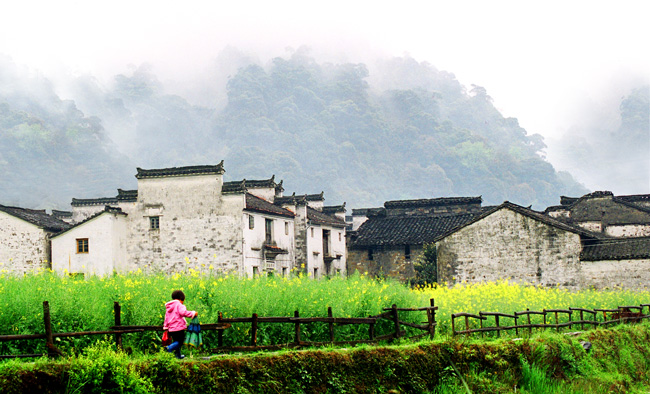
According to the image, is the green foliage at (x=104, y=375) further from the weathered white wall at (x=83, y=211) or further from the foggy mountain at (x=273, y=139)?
the foggy mountain at (x=273, y=139)

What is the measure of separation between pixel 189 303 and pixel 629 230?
122 feet

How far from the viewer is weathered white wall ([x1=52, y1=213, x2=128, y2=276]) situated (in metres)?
38.0

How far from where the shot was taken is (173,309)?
12.6 meters

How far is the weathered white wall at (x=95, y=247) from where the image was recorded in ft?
125

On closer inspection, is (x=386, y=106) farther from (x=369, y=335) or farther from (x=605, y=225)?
Result: (x=369, y=335)

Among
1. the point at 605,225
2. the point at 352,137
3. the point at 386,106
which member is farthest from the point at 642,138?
the point at 605,225

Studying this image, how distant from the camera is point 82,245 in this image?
38.3 m

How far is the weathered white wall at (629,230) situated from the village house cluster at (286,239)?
0.21 ft

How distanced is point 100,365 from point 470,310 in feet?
48.5

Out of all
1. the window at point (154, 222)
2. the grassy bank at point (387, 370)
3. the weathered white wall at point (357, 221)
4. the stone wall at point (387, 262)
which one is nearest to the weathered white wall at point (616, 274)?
the grassy bank at point (387, 370)

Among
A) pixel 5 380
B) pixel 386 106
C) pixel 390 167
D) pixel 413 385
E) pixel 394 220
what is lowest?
pixel 413 385

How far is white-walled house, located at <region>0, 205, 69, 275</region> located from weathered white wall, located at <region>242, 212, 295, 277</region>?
11381 millimetres

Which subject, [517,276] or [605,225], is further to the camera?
[605,225]

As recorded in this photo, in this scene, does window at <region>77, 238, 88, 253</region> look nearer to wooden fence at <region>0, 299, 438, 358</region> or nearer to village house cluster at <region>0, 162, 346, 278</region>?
village house cluster at <region>0, 162, 346, 278</region>
